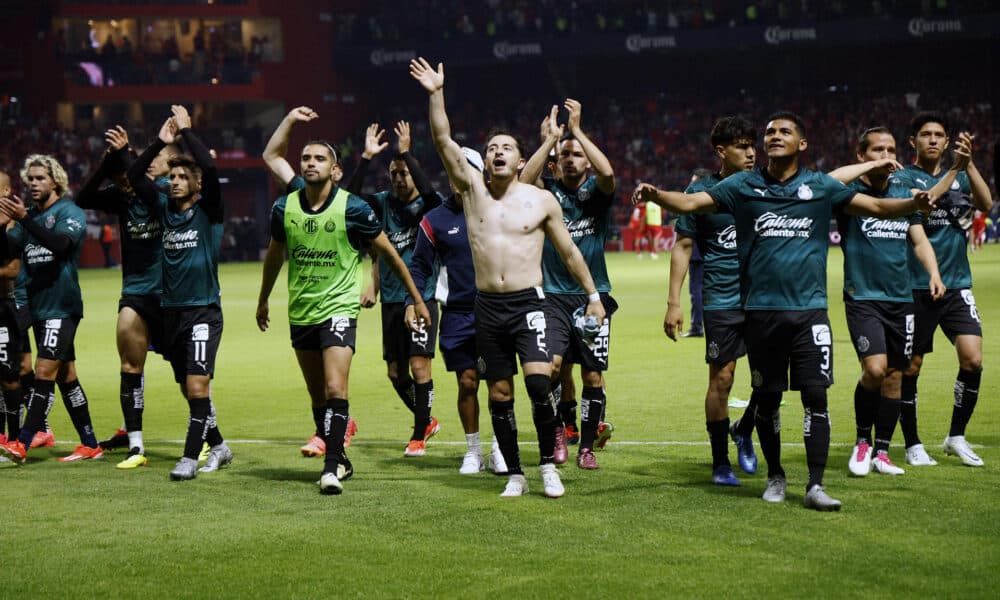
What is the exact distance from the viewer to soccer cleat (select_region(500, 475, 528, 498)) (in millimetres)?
8117

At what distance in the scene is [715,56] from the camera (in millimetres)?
58469

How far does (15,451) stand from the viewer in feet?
31.9

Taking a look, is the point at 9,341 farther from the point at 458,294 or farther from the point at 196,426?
the point at 458,294

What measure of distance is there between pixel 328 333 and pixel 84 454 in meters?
2.60

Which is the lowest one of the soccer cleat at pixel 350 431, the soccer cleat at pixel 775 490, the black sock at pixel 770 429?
the soccer cleat at pixel 350 431

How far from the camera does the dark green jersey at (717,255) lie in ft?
28.9

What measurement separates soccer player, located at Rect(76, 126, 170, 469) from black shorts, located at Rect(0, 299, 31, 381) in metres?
1.13

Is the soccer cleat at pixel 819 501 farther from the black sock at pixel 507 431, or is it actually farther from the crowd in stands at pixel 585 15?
the crowd in stands at pixel 585 15

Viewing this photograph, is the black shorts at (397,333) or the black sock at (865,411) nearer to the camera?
the black sock at (865,411)

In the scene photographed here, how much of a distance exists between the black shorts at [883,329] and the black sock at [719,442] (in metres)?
1.03

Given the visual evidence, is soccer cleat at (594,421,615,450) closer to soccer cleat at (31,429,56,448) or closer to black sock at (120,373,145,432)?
black sock at (120,373,145,432)

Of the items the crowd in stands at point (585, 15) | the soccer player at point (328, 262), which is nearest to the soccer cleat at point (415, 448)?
the soccer player at point (328, 262)

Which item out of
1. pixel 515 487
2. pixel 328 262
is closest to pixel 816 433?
pixel 515 487

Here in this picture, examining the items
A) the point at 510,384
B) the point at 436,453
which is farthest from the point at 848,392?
the point at 510,384
